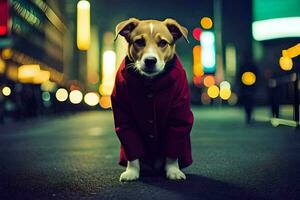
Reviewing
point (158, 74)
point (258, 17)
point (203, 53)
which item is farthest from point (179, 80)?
point (203, 53)

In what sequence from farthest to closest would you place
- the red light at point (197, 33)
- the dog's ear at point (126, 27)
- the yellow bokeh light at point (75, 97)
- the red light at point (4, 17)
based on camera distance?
the red light at point (197, 33)
the yellow bokeh light at point (75, 97)
the red light at point (4, 17)
the dog's ear at point (126, 27)

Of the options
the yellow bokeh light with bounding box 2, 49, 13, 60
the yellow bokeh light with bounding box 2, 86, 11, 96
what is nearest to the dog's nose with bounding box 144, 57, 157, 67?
the yellow bokeh light with bounding box 2, 86, 11, 96

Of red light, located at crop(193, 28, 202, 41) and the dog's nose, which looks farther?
red light, located at crop(193, 28, 202, 41)

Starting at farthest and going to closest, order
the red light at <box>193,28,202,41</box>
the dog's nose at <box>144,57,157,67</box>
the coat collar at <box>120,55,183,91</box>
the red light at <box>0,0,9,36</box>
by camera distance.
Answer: the red light at <box>193,28,202,41</box> → the red light at <box>0,0,9,36</box> → the coat collar at <box>120,55,183,91</box> → the dog's nose at <box>144,57,157,67</box>

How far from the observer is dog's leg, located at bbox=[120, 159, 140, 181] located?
4316 millimetres

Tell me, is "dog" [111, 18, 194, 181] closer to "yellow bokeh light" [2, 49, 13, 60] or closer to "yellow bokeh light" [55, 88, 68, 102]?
"yellow bokeh light" [55, 88, 68, 102]

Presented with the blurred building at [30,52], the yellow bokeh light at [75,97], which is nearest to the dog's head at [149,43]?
the blurred building at [30,52]

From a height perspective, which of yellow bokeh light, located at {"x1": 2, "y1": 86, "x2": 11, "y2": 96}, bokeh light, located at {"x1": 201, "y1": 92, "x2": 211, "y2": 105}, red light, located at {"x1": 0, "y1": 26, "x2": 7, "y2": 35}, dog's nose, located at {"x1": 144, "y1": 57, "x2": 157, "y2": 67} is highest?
red light, located at {"x1": 0, "y1": 26, "x2": 7, "y2": 35}

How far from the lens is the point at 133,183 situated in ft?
13.7

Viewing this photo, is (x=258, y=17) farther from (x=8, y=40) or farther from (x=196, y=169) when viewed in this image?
(x=196, y=169)

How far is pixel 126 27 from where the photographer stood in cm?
454

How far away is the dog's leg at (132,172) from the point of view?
432 centimetres

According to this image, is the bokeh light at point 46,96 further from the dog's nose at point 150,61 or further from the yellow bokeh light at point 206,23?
the yellow bokeh light at point 206,23

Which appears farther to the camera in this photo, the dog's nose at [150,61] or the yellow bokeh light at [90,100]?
the yellow bokeh light at [90,100]
